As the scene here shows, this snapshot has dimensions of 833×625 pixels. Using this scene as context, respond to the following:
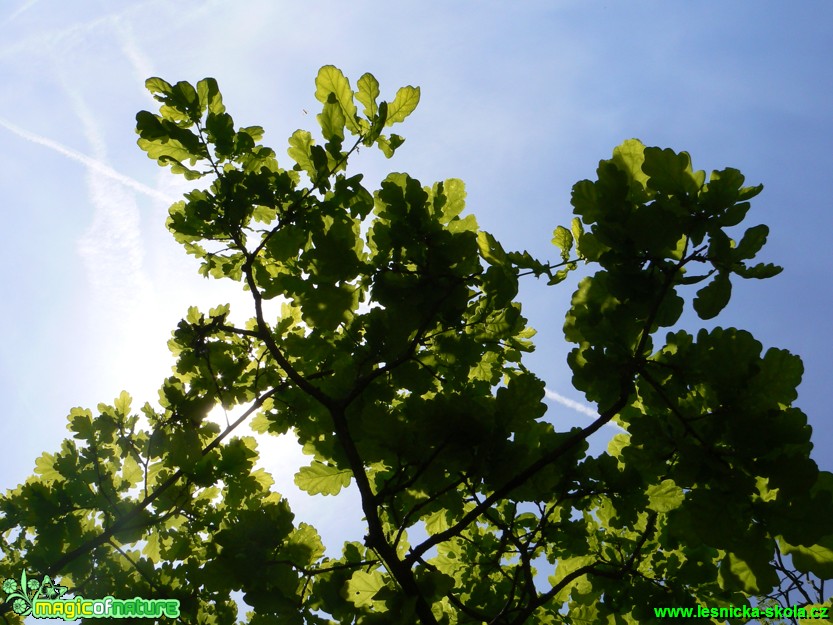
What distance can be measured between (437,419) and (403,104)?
1.81 metres

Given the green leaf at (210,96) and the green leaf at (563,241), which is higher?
the green leaf at (210,96)

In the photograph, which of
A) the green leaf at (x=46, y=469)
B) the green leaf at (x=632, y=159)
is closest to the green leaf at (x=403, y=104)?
the green leaf at (x=632, y=159)

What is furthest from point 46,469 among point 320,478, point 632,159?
point 632,159

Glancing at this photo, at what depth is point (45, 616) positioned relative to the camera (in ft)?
12.5

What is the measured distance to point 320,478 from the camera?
3027mm

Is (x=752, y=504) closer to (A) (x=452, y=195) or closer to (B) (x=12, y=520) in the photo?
(A) (x=452, y=195)

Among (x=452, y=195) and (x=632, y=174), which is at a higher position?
(x=452, y=195)

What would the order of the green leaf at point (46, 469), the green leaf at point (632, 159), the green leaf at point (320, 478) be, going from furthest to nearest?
1. the green leaf at point (46, 469)
2. the green leaf at point (320, 478)
3. the green leaf at point (632, 159)

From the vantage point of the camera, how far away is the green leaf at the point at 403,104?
3154 mm

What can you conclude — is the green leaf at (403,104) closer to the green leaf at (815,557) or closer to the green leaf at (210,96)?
the green leaf at (210,96)

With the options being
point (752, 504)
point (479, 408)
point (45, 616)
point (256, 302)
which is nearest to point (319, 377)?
point (256, 302)

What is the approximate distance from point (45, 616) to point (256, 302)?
271 centimetres

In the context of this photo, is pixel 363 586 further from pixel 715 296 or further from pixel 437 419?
pixel 715 296
